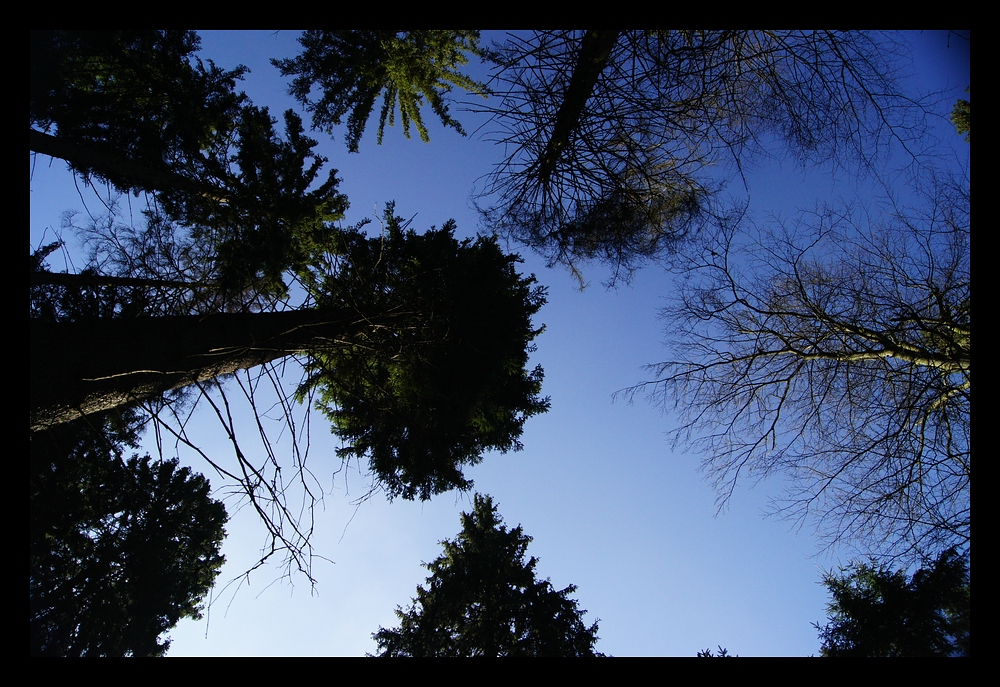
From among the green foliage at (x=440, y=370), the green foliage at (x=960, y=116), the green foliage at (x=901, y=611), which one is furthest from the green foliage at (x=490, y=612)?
the green foliage at (x=960, y=116)

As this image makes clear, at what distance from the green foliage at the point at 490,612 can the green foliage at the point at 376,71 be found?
6.21 metres

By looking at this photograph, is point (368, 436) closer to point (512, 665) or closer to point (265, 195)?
point (265, 195)

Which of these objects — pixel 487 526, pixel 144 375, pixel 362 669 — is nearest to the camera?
pixel 362 669

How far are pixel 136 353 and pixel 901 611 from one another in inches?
291

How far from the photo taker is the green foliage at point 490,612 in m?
5.37

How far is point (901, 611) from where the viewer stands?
13.4ft

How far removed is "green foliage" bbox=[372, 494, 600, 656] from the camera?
5367mm

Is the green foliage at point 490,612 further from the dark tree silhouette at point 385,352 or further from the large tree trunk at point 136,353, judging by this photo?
the large tree trunk at point 136,353

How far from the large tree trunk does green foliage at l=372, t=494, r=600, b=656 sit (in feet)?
14.4

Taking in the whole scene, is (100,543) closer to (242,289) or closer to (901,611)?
(242,289)

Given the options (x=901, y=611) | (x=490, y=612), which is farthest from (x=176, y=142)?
(x=901, y=611)

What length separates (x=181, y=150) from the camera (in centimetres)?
443

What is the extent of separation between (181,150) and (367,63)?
2.32 m
